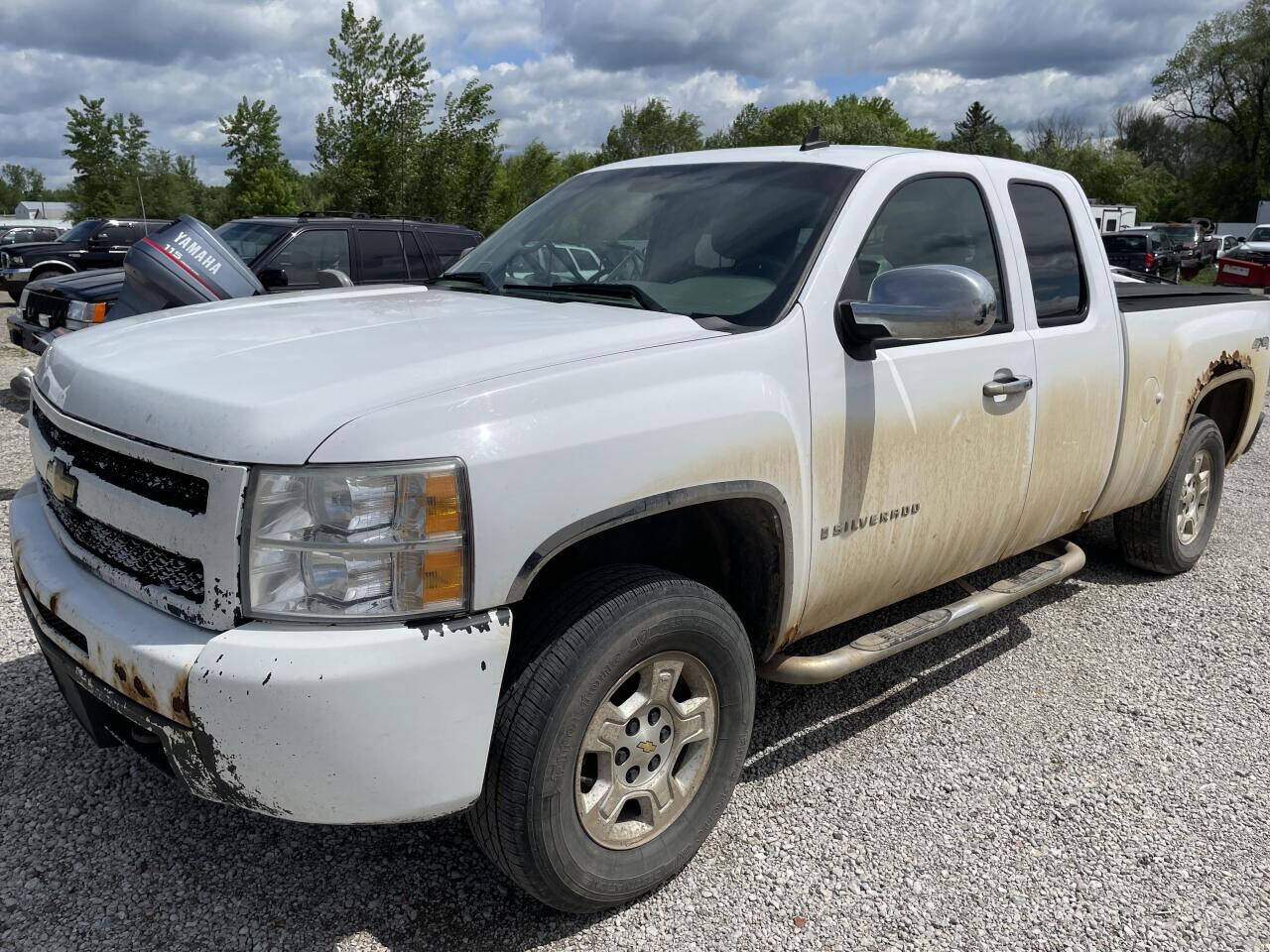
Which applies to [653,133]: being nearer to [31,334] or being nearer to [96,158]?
[96,158]

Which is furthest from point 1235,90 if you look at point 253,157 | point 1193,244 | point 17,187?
point 17,187

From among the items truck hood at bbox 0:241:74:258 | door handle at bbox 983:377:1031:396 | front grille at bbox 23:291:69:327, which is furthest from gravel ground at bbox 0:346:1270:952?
truck hood at bbox 0:241:74:258

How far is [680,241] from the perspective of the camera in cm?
316

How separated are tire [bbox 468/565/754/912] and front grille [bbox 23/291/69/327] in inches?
303

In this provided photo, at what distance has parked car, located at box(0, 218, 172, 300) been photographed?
15.2 metres

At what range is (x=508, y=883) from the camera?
265 centimetres

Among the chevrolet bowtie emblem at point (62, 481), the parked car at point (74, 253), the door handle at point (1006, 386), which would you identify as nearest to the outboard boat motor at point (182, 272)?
the chevrolet bowtie emblem at point (62, 481)

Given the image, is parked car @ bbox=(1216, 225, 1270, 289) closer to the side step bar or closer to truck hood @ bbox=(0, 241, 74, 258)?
the side step bar

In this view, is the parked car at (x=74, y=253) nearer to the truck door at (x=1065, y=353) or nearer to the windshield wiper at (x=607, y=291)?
the windshield wiper at (x=607, y=291)

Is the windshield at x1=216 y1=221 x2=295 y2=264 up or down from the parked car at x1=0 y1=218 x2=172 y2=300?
up

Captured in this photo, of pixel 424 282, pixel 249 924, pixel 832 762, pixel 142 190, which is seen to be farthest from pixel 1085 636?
pixel 142 190

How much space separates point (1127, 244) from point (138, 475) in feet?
97.1

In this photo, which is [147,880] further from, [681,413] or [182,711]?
[681,413]

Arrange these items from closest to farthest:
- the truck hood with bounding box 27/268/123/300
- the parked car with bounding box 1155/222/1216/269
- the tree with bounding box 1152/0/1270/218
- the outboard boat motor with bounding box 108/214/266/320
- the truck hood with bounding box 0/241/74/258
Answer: the outboard boat motor with bounding box 108/214/266/320 → the truck hood with bounding box 27/268/123/300 → the truck hood with bounding box 0/241/74/258 → the parked car with bounding box 1155/222/1216/269 → the tree with bounding box 1152/0/1270/218
